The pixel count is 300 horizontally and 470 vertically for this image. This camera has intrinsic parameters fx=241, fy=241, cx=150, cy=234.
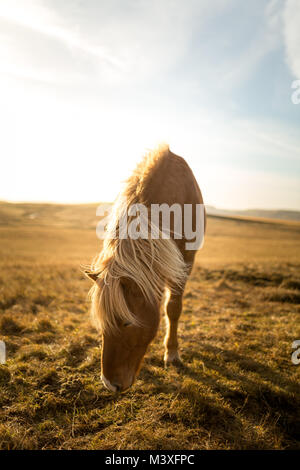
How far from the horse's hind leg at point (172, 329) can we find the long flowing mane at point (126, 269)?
130 cm

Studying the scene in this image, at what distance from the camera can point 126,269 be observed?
2.42 metres

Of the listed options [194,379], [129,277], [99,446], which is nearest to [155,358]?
[194,379]

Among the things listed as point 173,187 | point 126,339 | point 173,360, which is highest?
point 173,187

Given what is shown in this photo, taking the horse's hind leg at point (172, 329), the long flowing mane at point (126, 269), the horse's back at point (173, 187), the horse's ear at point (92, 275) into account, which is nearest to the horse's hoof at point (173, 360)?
the horse's hind leg at point (172, 329)

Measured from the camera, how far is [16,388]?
326cm

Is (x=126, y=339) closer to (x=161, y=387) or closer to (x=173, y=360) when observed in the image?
(x=161, y=387)

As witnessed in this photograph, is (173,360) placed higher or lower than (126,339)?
lower

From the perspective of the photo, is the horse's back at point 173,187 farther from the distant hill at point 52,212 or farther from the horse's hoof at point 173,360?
the distant hill at point 52,212

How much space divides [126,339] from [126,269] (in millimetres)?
718

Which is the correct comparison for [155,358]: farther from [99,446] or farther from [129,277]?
[129,277]

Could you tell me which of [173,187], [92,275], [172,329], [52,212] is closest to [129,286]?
[92,275]

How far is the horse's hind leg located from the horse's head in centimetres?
152

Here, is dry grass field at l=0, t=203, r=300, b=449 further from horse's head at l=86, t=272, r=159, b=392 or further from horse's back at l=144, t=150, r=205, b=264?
horse's back at l=144, t=150, r=205, b=264
